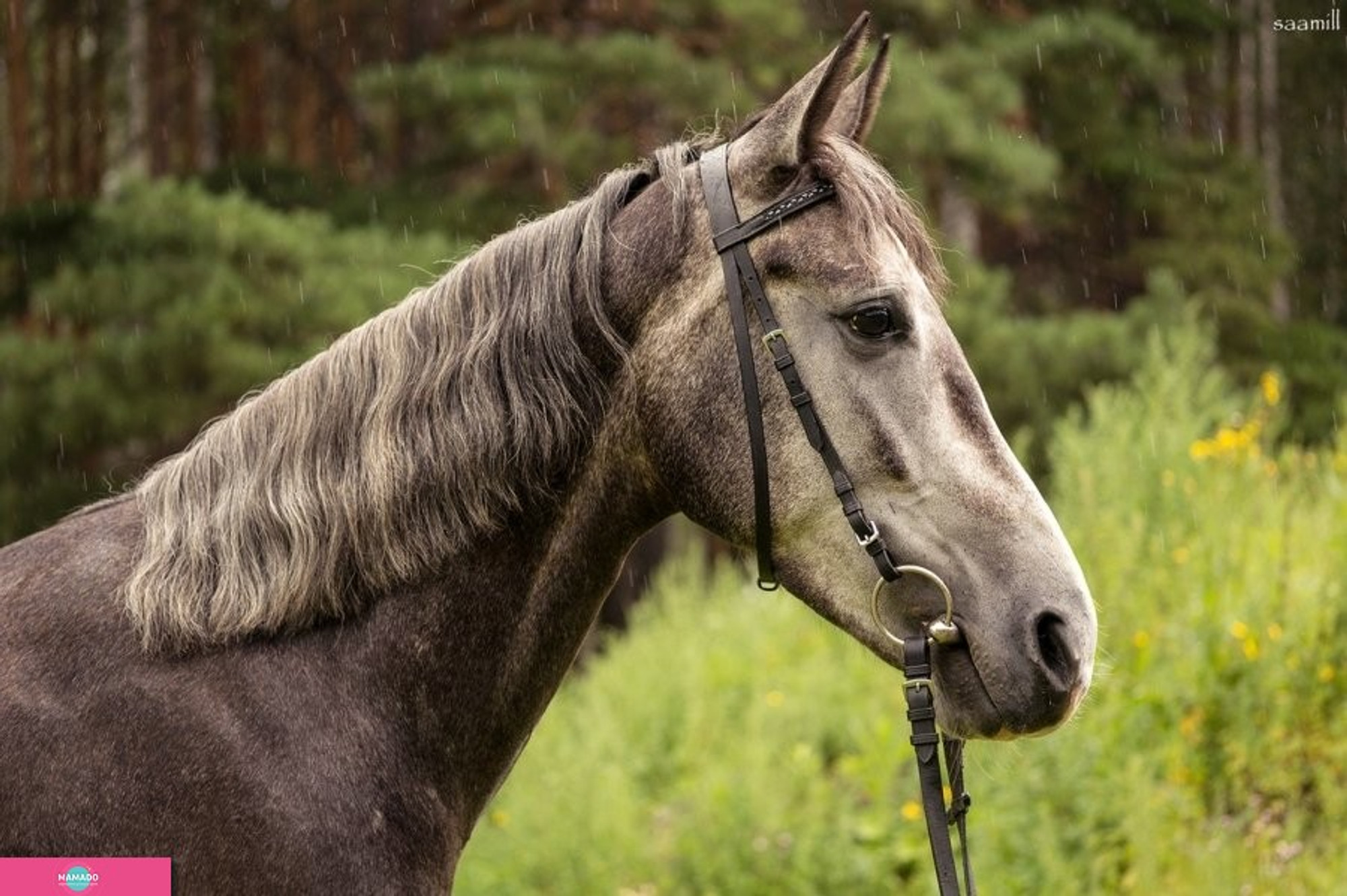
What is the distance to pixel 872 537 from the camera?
254cm

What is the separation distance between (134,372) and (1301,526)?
6.36 m

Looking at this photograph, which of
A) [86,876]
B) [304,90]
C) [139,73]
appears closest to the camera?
[86,876]

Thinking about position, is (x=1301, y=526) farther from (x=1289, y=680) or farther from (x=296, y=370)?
(x=296, y=370)

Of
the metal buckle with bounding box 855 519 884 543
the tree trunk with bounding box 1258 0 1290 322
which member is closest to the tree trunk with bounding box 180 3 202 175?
the tree trunk with bounding box 1258 0 1290 322

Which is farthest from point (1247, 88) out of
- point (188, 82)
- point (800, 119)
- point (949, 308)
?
point (800, 119)

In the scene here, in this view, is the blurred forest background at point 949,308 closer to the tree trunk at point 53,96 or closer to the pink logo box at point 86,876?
the tree trunk at point 53,96

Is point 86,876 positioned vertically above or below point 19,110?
above

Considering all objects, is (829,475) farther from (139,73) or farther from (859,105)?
(139,73)

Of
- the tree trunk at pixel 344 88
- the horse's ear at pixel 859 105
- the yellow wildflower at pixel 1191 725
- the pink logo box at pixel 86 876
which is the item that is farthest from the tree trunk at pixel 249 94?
the pink logo box at pixel 86 876

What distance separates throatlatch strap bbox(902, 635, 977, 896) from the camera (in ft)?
8.35

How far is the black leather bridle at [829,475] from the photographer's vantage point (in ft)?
8.36

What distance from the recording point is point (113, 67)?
19.1 m

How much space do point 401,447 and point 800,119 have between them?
0.94 metres

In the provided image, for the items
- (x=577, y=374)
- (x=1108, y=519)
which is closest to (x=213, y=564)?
(x=577, y=374)
